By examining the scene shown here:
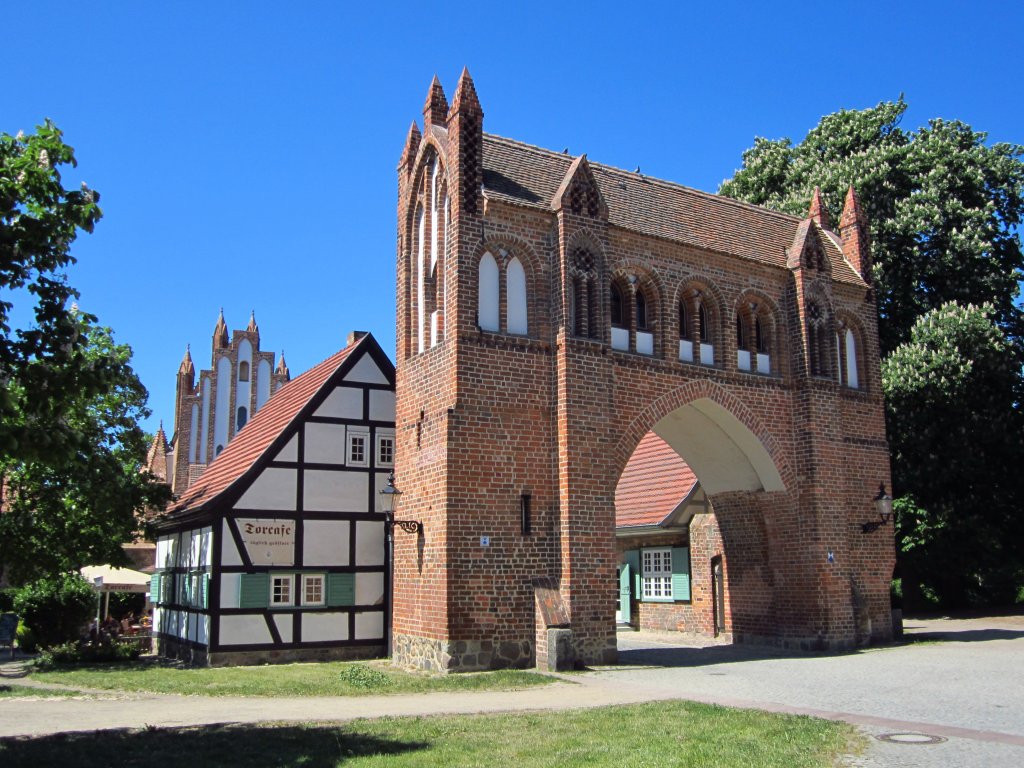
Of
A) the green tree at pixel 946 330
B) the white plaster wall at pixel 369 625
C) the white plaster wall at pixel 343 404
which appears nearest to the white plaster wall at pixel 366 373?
the white plaster wall at pixel 343 404

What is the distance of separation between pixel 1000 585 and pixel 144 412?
25.0 metres

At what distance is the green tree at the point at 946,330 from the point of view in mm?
26750

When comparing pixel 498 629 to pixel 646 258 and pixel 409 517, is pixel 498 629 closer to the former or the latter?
pixel 409 517

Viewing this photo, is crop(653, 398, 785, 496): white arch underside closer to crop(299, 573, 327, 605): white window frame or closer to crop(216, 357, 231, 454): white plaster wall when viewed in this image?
crop(299, 573, 327, 605): white window frame

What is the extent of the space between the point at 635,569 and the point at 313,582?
37.0 ft

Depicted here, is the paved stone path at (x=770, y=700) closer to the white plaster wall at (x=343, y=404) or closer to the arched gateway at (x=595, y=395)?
the arched gateway at (x=595, y=395)

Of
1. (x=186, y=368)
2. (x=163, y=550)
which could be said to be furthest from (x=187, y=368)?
(x=163, y=550)

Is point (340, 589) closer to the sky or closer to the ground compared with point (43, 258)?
closer to the ground

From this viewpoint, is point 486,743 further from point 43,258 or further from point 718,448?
point 718,448

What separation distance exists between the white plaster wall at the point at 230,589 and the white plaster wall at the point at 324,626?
4.61 feet

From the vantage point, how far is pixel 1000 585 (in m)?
28.1

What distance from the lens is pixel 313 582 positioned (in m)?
19.1

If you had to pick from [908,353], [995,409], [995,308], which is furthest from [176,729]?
[995,308]

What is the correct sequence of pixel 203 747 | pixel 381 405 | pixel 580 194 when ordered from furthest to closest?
pixel 381 405 → pixel 580 194 → pixel 203 747
